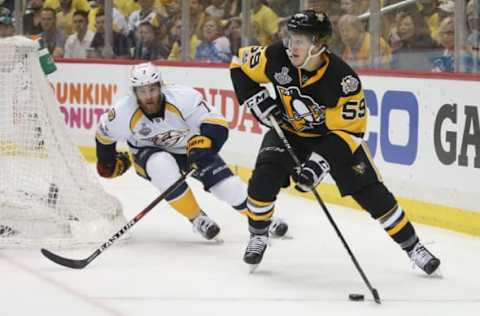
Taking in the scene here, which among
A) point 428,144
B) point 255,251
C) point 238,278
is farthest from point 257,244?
point 428,144

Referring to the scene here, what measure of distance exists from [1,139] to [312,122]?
67.2 inches

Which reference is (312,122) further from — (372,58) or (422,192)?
Result: (372,58)

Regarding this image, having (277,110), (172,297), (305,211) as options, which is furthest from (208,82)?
(172,297)

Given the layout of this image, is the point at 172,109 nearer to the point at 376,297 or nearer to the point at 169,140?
the point at 169,140

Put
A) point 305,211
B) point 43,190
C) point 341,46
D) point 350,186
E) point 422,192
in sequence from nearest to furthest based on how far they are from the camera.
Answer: point 350,186, point 43,190, point 422,192, point 305,211, point 341,46

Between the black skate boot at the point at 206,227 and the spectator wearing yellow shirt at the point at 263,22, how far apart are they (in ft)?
8.79

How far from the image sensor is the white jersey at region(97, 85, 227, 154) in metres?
5.71

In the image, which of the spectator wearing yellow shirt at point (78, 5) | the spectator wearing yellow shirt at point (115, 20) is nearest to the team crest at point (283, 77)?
the spectator wearing yellow shirt at point (115, 20)

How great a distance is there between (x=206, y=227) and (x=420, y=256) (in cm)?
120

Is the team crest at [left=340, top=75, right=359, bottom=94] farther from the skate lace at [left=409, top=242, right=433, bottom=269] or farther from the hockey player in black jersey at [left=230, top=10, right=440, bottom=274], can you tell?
the skate lace at [left=409, top=242, right=433, bottom=269]

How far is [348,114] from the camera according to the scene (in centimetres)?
473

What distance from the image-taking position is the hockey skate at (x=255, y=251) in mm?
4930

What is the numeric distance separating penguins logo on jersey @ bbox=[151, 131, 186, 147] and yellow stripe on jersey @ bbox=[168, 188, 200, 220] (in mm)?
266

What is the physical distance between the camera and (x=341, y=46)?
24.6 feet
